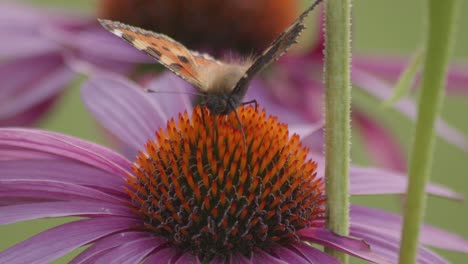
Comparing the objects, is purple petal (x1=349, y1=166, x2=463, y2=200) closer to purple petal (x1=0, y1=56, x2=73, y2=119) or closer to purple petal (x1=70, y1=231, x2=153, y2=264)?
purple petal (x1=70, y1=231, x2=153, y2=264)

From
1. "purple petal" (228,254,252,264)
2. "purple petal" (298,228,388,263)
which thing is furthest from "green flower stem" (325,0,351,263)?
"purple petal" (228,254,252,264)

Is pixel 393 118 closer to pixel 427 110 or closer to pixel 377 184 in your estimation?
pixel 377 184

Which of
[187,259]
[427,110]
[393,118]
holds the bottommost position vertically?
[187,259]

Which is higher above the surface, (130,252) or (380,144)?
(380,144)

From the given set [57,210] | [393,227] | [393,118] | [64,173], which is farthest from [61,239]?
[393,118]

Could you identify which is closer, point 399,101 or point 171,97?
point 171,97

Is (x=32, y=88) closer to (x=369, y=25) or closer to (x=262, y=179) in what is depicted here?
(x=262, y=179)
